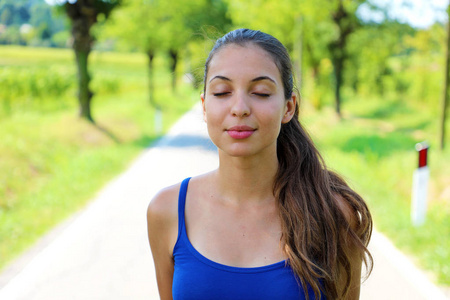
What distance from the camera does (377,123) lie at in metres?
26.3

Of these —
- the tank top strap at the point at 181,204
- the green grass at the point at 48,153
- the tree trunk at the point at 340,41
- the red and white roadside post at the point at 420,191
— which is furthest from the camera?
the tree trunk at the point at 340,41

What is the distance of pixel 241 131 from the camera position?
2.04 meters

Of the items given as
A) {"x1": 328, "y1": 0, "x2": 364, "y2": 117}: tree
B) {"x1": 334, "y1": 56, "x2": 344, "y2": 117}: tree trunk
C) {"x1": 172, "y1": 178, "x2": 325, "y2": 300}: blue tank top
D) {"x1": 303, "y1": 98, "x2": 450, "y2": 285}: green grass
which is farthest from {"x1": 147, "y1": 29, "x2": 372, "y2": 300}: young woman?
{"x1": 334, "y1": 56, "x2": 344, "y2": 117}: tree trunk

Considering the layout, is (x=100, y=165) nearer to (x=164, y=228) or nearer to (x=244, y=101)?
(x=164, y=228)

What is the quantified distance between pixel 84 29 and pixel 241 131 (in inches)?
633

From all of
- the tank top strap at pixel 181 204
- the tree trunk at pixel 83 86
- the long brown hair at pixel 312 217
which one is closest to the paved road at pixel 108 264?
the tank top strap at pixel 181 204

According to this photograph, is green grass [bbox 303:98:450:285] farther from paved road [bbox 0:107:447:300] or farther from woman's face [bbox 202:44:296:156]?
woman's face [bbox 202:44:296:156]

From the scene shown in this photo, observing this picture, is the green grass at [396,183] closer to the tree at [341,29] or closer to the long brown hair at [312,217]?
the long brown hair at [312,217]

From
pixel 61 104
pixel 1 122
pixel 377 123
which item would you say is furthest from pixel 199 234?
pixel 377 123

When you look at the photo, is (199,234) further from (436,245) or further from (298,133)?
(436,245)

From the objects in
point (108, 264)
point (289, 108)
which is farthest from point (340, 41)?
point (289, 108)

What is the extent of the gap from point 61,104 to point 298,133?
22.1 metres

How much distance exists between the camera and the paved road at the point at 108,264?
482 cm

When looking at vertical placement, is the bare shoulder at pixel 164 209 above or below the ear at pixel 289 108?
below
